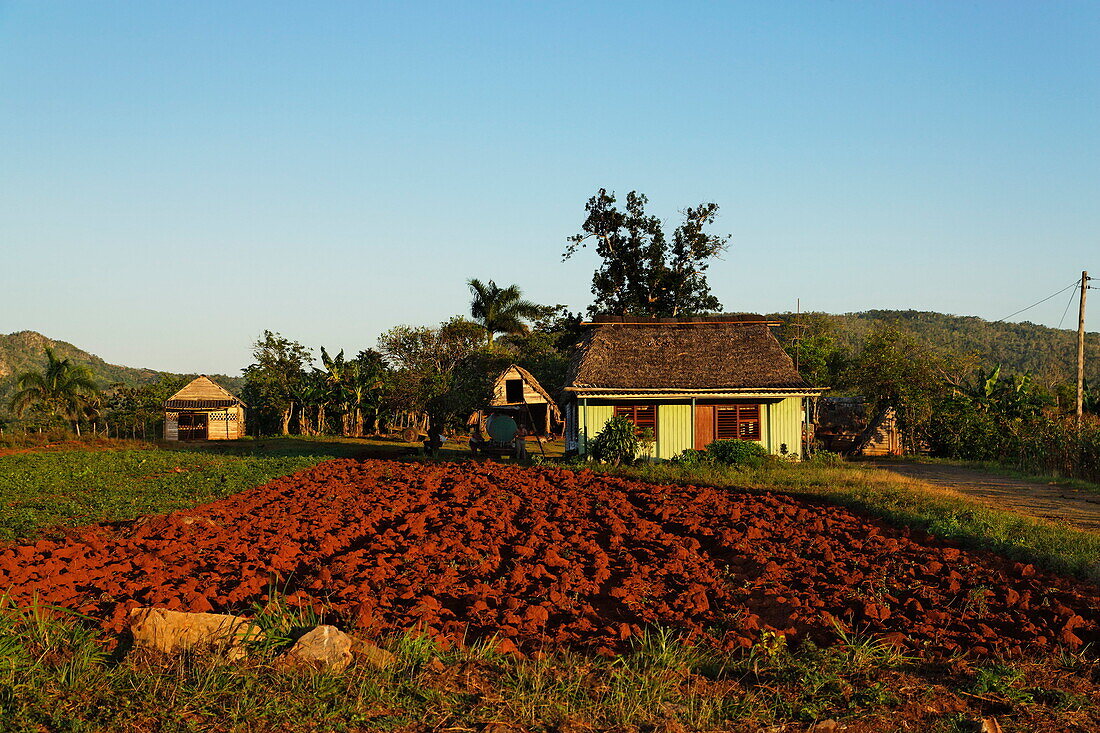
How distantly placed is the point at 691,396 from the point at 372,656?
18.5 m

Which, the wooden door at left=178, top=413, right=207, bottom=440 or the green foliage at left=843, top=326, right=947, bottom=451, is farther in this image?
the wooden door at left=178, top=413, right=207, bottom=440

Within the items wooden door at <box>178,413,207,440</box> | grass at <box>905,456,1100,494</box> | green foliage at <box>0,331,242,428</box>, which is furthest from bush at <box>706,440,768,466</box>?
green foliage at <box>0,331,242,428</box>

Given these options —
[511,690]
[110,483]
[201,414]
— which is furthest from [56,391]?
[511,690]

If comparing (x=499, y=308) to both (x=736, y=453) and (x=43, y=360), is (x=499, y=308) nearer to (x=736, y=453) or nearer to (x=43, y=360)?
(x=736, y=453)

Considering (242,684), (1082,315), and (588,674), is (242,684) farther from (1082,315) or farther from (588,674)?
(1082,315)

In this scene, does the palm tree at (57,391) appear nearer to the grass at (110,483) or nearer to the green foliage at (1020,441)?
the grass at (110,483)

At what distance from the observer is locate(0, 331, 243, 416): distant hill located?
77.6m

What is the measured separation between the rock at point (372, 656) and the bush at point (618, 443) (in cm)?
1633

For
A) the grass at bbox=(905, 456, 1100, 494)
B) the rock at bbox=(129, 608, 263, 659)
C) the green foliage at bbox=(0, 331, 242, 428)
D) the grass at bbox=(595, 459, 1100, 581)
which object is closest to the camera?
the rock at bbox=(129, 608, 263, 659)

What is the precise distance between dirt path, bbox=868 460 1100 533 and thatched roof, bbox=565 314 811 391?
453 centimetres

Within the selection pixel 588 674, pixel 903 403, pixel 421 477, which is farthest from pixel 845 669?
pixel 903 403

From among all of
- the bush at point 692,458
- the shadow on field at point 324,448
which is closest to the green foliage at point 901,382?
the bush at point 692,458

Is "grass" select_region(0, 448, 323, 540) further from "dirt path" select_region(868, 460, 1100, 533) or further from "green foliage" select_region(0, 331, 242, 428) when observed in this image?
"green foliage" select_region(0, 331, 242, 428)

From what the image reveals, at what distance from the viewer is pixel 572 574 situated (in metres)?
8.85
